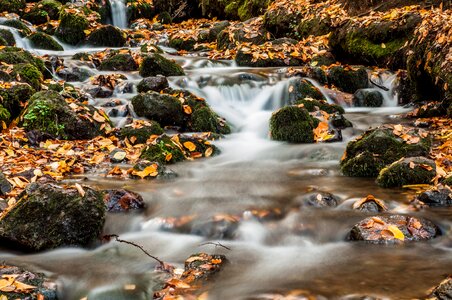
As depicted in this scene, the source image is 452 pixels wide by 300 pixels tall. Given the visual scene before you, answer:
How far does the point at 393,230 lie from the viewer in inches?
163

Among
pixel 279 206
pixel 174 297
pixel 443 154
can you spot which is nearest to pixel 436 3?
pixel 443 154

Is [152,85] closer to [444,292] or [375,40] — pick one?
[375,40]

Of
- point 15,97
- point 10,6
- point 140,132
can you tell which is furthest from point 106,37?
point 140,132

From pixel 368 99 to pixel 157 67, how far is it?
5281mm

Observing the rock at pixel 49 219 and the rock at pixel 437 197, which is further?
the rock at pixel 437 197

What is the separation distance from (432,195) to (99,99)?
7.45 meters

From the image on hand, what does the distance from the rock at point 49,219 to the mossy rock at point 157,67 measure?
25.3 feet

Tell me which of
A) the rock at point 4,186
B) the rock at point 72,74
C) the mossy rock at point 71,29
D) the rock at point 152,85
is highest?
the mossy rock at point 71,29

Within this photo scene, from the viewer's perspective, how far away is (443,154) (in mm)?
6363

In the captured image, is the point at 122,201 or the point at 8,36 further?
the point at 8,36

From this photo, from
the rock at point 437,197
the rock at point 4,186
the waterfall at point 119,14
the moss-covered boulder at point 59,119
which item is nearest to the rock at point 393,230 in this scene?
the rock at point 437,197

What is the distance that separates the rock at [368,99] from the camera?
10695 mm

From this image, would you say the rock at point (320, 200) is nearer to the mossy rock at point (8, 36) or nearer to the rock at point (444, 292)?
the rock at point (444, 292)

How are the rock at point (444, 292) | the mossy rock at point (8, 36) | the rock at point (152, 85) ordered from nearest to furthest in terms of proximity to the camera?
the rock at point (444, 292)
the rock at point (152, 85)
the mossy rock at point (8, 36)
